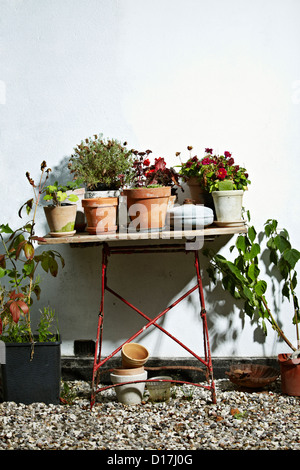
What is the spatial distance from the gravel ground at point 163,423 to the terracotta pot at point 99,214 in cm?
96

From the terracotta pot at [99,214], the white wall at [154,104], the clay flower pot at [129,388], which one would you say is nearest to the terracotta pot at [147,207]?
the terracotta pot at [99,214]

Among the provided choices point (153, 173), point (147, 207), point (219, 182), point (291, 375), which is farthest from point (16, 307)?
point (291, 375)

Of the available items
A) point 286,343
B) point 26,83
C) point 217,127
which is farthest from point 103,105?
point 286,343

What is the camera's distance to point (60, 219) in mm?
2887

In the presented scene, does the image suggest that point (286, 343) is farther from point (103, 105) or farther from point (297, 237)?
point (103, 105)

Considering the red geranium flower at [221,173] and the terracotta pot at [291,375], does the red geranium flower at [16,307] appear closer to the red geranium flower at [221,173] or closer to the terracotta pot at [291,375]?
the red geranium flower at [221,173]

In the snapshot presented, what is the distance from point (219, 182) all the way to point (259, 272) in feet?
2.05

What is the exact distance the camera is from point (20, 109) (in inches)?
129

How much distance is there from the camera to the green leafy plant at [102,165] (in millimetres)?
2996

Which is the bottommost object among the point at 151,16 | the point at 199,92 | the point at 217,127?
the point at 217,127

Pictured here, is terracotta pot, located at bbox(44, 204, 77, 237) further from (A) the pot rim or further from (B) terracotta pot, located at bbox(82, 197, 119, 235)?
(A) the pot rim

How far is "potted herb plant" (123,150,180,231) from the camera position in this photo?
9.31ft

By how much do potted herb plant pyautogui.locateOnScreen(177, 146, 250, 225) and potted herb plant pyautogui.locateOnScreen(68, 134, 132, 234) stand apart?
361 millimetres

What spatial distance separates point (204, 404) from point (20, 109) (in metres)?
2.07
